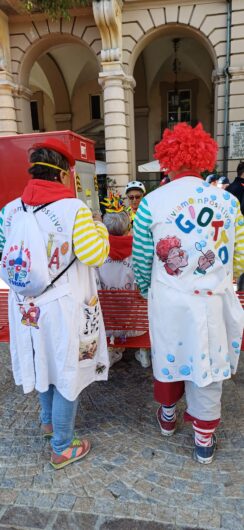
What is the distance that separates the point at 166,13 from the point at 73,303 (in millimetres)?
10157

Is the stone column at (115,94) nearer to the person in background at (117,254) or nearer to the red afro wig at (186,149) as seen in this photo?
the person in background at (117,254)

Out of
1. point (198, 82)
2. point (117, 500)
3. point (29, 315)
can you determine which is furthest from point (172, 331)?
point (198, 82)

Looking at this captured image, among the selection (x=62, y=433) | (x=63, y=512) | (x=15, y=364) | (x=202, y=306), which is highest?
(x=202, y=306)

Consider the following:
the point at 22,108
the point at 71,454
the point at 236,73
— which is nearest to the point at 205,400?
the point at 71,454

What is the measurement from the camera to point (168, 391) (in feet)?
7.64

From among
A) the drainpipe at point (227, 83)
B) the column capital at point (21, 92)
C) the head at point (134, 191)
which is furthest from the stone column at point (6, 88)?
the head at point (134, 191)

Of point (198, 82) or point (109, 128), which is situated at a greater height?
point (198, 82)

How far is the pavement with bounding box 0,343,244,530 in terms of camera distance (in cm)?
192

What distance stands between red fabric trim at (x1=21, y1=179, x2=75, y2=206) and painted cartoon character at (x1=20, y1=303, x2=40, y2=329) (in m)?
0.56

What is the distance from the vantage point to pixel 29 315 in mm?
2059

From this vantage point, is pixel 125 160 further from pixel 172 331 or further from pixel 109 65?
pixel 172 331

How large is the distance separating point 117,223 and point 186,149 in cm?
109

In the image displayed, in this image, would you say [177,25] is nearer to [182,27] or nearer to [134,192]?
[182,27]

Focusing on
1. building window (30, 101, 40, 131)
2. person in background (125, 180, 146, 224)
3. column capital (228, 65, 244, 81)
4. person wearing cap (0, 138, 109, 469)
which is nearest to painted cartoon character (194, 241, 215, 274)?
person wearing cap (0, 138, 109, 469)
